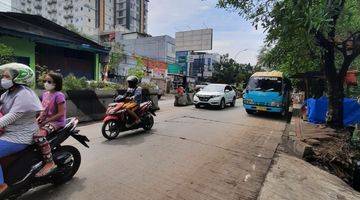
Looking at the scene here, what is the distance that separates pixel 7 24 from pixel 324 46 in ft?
52.2

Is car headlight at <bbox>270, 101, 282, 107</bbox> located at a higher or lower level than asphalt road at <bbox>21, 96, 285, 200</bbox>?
higher

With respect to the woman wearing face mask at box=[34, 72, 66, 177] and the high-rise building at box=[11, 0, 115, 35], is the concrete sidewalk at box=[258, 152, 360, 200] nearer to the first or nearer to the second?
the woman wearing face mask at box=[34, 72, 66, 177]

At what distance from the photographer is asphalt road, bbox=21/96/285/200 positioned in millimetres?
4766

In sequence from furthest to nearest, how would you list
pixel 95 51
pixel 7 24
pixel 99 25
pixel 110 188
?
pixel 99 25
pixel 95 51
pixel 7 24
pixel 110 188

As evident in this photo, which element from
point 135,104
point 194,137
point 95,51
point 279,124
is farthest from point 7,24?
point 279,124

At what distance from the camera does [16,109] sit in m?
3.82

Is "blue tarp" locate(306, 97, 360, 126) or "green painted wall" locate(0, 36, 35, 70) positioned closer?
"blue tarp" locate(306, 97, 360, 126)

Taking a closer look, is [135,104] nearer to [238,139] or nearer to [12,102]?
[238,139]

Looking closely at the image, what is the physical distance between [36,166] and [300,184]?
4418 millimetres

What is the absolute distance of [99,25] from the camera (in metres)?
91.9

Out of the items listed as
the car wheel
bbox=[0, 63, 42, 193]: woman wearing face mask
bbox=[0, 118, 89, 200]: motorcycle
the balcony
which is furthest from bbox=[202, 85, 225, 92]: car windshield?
the balcony

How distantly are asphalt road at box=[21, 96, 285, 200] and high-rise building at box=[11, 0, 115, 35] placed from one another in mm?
78325

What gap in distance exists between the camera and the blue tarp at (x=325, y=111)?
40.0 feet

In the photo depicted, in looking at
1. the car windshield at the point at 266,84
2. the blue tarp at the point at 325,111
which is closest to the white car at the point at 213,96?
the car windshield at the point at 266,84
